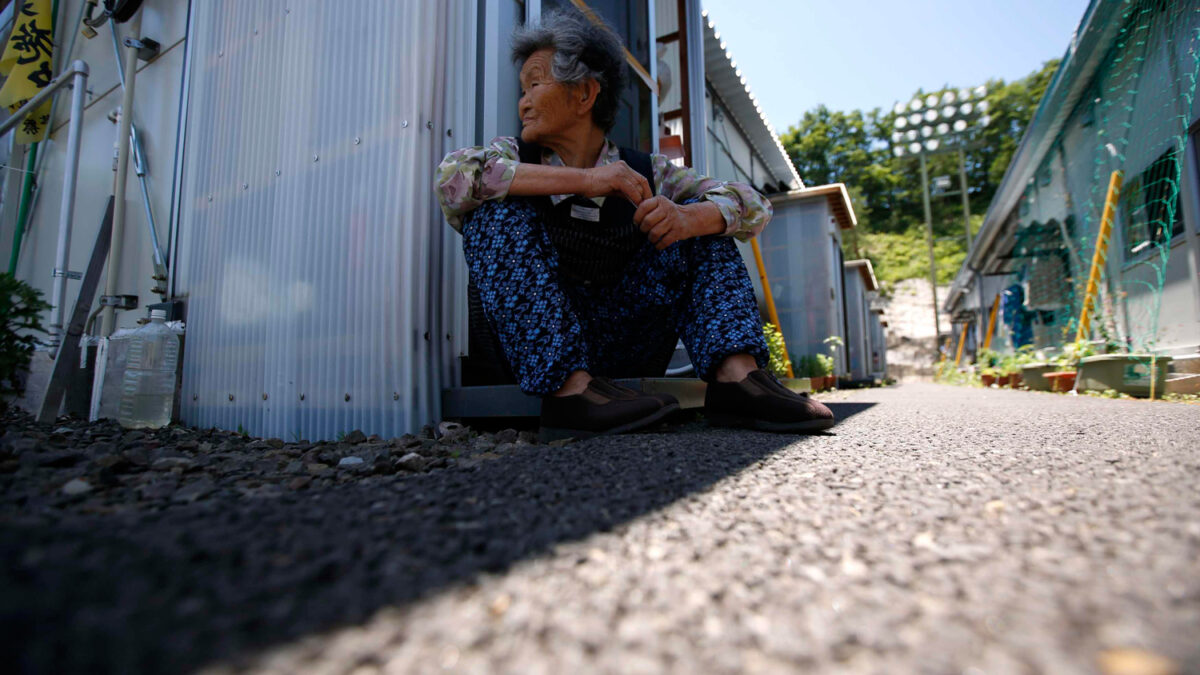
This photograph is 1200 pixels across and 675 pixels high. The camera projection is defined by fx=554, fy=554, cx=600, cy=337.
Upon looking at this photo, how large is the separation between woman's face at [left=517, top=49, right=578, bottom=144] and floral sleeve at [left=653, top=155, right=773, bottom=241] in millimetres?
327

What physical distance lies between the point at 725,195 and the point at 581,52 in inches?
25.1

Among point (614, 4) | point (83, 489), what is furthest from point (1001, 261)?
point (83, 489)

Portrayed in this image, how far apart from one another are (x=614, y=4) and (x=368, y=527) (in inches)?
124

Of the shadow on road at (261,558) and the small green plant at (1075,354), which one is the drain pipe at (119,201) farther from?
the small green plant at (1075,354)

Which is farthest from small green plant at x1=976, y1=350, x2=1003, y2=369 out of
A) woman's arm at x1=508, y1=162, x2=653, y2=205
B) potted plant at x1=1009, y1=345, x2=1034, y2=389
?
woman's arm at x1=508, y1=162, x2=653, y2=205

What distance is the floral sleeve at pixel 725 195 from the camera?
1.60m

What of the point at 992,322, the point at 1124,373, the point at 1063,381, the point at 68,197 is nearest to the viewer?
the point at 68,197

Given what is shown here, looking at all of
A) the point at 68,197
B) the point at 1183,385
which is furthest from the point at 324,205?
the point at 1183,385

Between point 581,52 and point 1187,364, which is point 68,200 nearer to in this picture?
point 581,52

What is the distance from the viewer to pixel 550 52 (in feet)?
5.71

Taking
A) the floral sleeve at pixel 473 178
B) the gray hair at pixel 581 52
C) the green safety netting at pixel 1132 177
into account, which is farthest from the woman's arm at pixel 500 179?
the green safety netting at pixel 1132 177

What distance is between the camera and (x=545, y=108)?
5.52 feet

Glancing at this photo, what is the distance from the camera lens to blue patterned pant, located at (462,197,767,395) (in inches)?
53.8

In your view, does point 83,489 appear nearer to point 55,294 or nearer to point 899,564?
point 899,564
